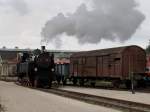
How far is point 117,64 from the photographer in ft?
117

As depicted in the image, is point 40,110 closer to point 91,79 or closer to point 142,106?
point 142,106

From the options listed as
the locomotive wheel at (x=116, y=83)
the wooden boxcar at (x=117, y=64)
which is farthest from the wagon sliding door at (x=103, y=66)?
the locomotive wheel at (x=116, y=83)

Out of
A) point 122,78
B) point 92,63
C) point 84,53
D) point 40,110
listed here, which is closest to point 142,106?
point 40,110

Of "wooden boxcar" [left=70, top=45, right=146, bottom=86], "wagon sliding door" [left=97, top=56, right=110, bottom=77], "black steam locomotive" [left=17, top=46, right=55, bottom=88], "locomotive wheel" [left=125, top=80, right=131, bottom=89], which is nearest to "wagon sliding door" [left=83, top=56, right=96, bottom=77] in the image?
"wooden boxcar" [left=70, top=45, right=146, bottom=86]

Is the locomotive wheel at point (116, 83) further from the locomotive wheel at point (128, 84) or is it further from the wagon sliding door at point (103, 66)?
the wagon sliding door at point (103, 66)

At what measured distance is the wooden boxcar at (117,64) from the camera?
35.0 metres

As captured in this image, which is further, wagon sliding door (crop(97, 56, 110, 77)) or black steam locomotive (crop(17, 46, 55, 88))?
black steam locomotive (crop(17, 46, 55, 88))

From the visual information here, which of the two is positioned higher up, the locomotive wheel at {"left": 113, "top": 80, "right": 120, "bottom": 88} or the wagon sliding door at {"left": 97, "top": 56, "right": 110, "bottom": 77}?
the wagon sliding door at {"left": 97, "top": 56, "right": 110, "bottom": 77}

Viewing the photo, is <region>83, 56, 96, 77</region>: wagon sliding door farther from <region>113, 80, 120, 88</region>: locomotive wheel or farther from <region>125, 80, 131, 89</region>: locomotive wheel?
<region>125, 80, 131, 89</region>: locomotive wheel

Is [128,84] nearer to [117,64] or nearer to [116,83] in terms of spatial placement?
[116,83]

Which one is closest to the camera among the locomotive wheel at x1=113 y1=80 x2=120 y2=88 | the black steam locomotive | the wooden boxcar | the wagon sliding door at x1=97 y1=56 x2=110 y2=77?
the wooden boxcar

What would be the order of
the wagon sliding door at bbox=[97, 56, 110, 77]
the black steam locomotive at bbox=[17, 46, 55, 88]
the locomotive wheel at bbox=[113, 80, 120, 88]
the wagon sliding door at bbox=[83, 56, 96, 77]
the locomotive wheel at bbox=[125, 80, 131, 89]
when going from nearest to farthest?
the locomotive wheel at bbox=[125, 80, 131, 89] < the locomotive wheel at bbox=[113, 80, 120, 88] < the wagon sliding door at bbox=[97, 56, 110, 77] < the black steam locomotive at bbox=[17, 46, 55, 88] < the wagon sliding door at bbox=[83, 56, 96, 77]

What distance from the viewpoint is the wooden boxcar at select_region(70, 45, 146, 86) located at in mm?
34969

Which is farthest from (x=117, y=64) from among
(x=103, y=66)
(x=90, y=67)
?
(x=90, y=67)
